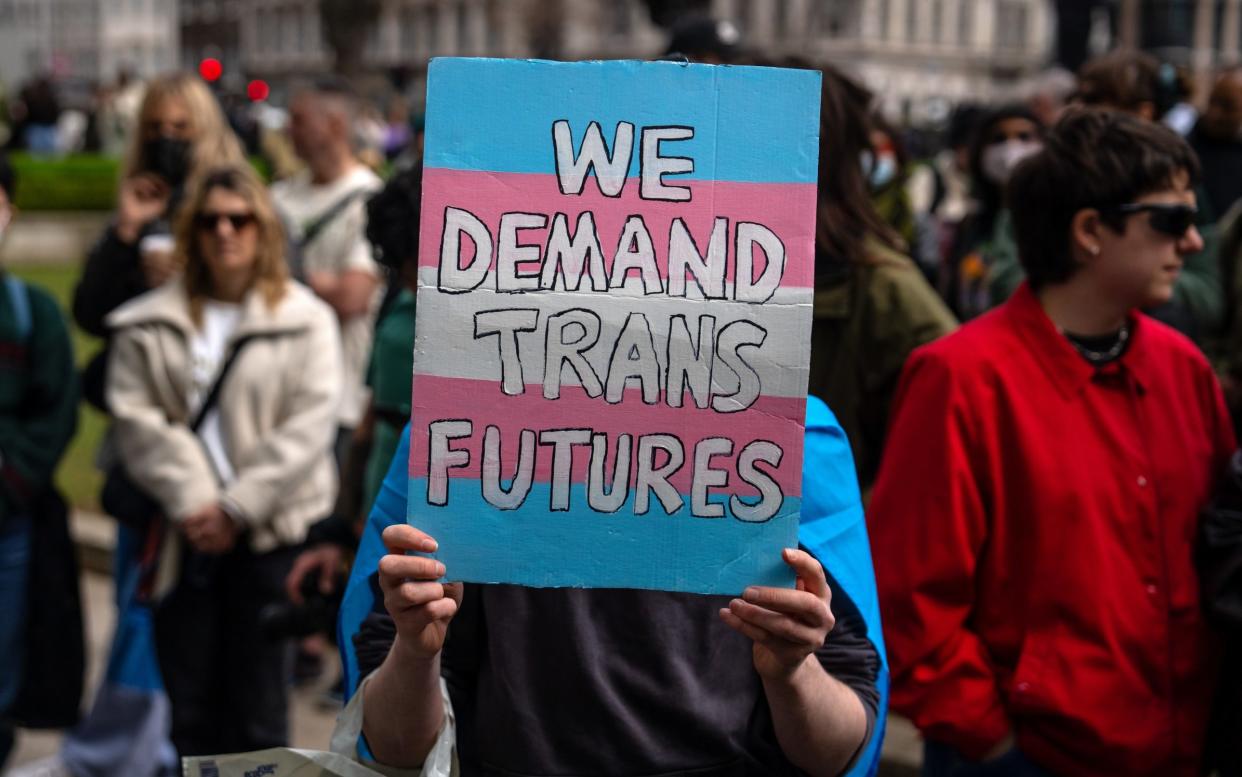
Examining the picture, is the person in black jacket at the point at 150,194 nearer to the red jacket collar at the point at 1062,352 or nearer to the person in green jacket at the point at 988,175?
the person in green jacket at the point at 988,175

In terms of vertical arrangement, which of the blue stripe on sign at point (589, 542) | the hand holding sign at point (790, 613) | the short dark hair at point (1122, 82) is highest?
the short dark hair at point (1122, 82)

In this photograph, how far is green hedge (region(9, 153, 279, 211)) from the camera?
67.5 ft

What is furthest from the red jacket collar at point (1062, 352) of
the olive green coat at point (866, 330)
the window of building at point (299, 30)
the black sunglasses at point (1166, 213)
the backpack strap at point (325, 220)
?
the window of building at point (299, 30)

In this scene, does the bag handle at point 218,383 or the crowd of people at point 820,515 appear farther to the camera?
the bag handle at point 218,383

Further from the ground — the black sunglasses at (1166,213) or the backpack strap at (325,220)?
the black sunglasses at (1166,213)

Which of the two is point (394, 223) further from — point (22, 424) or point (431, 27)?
point (431, 27)

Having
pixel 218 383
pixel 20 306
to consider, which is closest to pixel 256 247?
pixel 218 383

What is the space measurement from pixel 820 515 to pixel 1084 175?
3.27 ft

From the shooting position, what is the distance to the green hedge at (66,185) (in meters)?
20.6

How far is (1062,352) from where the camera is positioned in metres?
2.65

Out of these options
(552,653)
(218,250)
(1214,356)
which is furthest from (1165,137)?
(218,250)

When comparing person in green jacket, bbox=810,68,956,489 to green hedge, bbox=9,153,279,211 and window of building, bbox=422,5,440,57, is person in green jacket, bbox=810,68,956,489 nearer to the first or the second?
green hedge, bbox=9,153,279,211

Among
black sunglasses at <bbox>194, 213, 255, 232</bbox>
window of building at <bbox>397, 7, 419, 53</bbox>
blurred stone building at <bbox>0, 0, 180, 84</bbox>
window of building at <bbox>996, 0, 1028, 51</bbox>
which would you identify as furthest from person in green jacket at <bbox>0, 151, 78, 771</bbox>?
blurred stone building at <bbox>0, 0, 180, 84</bbox>

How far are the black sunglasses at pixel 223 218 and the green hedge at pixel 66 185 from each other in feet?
56.6
